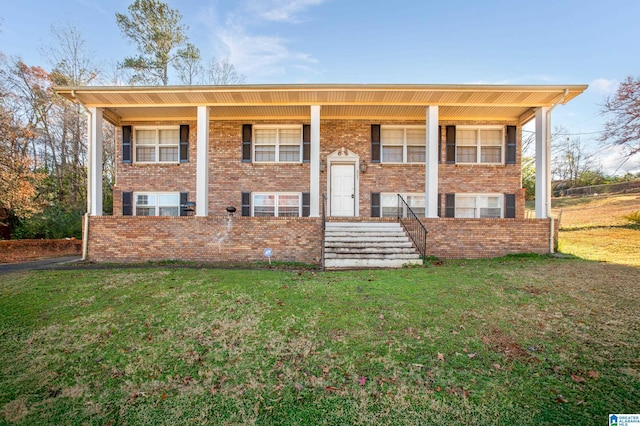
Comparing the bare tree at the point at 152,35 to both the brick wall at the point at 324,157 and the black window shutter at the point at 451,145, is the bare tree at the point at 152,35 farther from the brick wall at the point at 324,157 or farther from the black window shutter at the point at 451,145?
the black window shutter at the point at 451,145

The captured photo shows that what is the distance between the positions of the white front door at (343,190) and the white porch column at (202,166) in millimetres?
Answer: 4774

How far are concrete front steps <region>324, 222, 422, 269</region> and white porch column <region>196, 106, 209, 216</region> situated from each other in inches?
168

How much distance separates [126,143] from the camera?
12.0m

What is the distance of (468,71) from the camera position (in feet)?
40.5

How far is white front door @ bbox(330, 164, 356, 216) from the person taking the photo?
11625mm

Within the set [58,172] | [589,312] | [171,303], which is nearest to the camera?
[589,312]

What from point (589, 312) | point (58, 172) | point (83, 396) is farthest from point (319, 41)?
point (58, 172)

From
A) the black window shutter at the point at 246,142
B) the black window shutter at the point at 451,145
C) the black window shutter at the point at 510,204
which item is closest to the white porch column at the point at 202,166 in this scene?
the black window shutter at the point at 246,142

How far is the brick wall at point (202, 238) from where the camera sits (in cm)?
903

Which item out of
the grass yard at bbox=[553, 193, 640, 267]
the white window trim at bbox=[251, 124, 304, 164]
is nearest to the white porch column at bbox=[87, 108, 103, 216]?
the white window trim at bbox=[251, 124, 304, 164]

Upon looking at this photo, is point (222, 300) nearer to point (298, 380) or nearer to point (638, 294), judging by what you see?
point (298, 380)

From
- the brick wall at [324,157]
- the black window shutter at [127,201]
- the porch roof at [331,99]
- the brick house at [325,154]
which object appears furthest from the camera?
the black window shutter at [127,201]

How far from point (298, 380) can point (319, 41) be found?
1517 cm

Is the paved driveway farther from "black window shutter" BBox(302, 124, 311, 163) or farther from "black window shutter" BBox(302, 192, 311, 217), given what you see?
"black window shutter" BBox(302, 124, 311, 163)
